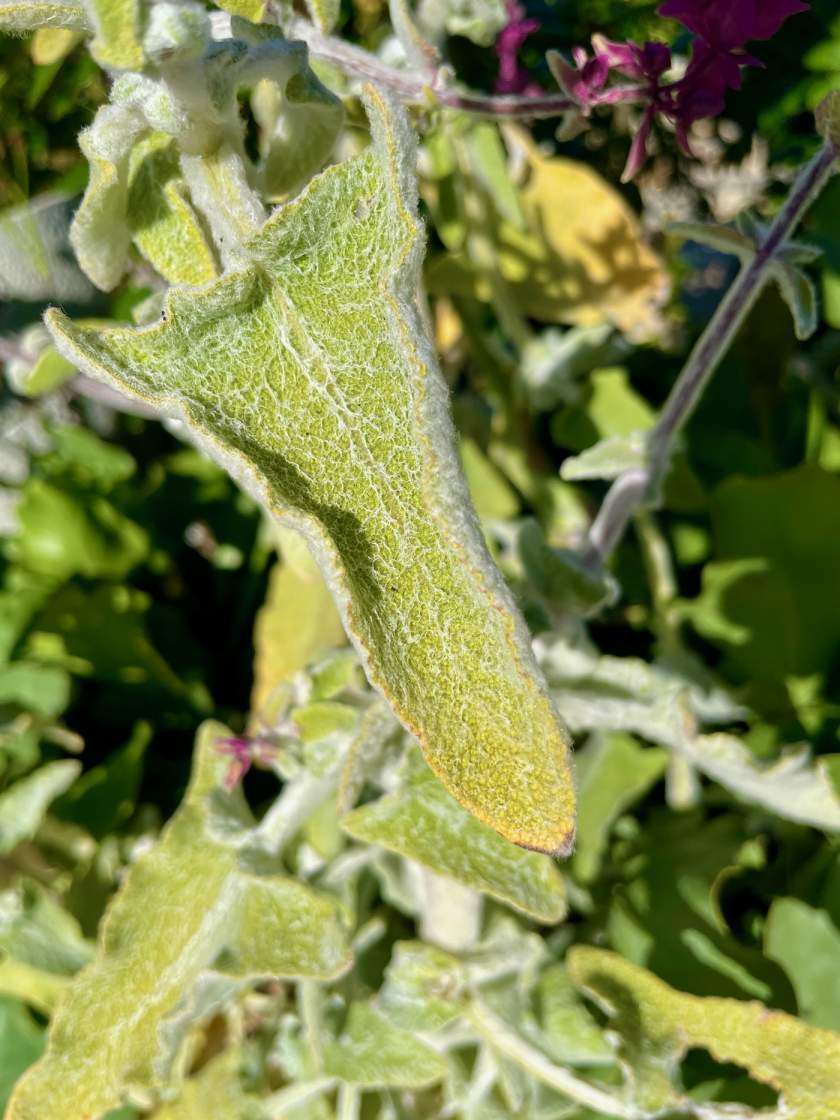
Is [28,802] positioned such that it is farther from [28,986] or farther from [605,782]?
[605,782]

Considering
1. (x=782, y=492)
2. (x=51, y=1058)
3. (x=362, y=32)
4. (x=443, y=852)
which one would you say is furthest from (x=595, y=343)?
(x=51, y=1058)

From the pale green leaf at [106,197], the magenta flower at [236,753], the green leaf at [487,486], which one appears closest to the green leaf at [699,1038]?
the magenta flower at [236,753]

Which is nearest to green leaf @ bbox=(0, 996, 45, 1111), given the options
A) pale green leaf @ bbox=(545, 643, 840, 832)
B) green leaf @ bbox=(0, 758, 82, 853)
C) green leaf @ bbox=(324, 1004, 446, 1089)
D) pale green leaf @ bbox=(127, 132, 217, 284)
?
green leaf @ bbox=(0, 758, 82, 853)

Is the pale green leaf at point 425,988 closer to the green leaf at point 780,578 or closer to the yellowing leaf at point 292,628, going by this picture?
the yellowing leaf at point 292,628

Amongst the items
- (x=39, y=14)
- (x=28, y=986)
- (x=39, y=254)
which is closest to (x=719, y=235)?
(x=39, y=14)

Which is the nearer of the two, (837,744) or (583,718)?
(583,718)

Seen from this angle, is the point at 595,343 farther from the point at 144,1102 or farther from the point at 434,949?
the point at 144,1102
